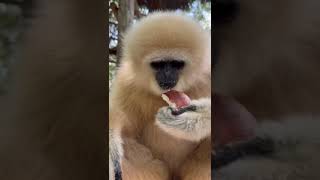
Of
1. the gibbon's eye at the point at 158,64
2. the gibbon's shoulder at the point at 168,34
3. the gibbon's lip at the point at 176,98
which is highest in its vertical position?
the gibbon's shoulder at the point at 168,34

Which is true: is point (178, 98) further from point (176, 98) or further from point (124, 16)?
point (124, 16)

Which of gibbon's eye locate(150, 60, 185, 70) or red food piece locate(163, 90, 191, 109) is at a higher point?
gibbon's eye locate(150, 60, 185, 70)

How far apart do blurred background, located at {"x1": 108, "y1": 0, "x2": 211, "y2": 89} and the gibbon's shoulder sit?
1cm

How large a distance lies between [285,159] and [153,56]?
1.54ft

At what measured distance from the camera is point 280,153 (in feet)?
4.37

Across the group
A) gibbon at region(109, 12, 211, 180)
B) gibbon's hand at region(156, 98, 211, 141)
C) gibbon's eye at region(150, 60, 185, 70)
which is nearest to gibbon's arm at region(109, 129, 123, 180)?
gibbon at region(109, 12, 211, 180)

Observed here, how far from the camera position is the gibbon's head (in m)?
1.29

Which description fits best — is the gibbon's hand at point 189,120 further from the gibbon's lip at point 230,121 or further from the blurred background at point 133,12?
the blurred background at point 133,12

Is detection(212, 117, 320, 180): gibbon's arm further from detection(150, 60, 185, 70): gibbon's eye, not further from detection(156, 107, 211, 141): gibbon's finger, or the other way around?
detection(150, 60, 185, 70): gibbon's eye

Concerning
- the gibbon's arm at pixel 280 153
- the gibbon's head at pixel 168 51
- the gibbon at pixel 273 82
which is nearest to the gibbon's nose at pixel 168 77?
the gibbon's head at pixel 168 51

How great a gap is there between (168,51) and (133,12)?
A: 0.14 meters

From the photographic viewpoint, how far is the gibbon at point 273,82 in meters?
1.30

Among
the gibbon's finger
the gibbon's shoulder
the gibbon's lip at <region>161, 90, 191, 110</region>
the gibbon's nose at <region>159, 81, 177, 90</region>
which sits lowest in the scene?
the gibbon's finger

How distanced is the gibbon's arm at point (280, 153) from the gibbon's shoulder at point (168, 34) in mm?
297
